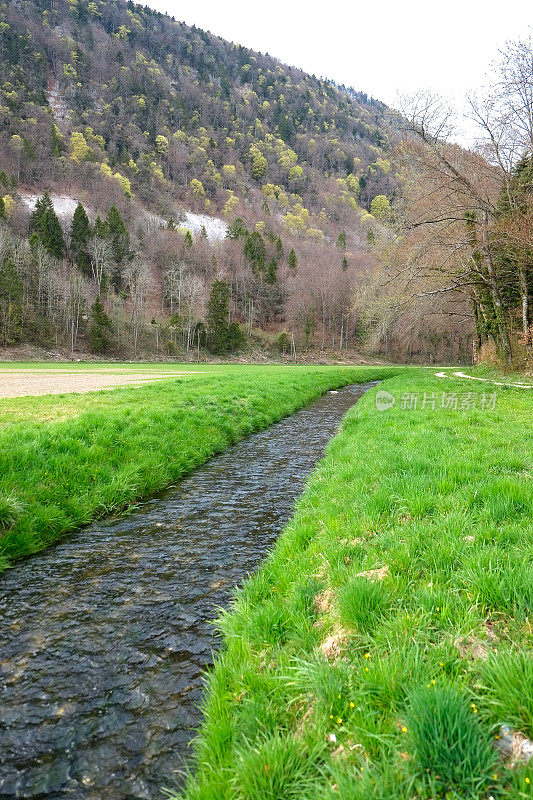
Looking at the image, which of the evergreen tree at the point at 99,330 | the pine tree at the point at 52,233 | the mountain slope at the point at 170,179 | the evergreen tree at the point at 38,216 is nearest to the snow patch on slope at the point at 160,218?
the mountain slope at the point at 170,179

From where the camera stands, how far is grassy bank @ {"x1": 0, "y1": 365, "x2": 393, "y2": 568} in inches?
230

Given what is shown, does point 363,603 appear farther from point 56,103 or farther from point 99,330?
point 56,103

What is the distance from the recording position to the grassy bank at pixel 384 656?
1876 mm

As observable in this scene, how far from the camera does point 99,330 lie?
63688 millimetres

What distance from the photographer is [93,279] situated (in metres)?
78.6

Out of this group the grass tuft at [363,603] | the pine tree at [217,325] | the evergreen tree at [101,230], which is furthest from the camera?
the evergreen tree at [101,230]

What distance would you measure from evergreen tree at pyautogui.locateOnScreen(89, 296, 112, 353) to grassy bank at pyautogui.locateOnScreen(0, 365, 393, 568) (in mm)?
53373

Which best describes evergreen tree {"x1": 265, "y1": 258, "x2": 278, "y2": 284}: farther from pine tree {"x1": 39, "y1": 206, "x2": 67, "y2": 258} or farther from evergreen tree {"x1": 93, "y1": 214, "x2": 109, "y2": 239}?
pine tree {"x1": 39, "y1": 206, "x2": 67, "y2": 258}

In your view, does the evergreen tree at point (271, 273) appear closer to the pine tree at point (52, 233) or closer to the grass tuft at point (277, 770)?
the pine tree at point (52, 233)

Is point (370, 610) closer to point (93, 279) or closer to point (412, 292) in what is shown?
point (412, 292)

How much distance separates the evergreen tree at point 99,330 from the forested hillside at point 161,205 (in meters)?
0.25

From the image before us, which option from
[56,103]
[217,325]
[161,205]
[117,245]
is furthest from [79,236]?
[56,103]

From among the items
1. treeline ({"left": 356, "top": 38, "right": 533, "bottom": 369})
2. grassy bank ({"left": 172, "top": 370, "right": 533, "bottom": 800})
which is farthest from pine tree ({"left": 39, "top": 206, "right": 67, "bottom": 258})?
grassy bank ({"left": 172, "top": 370, "right": 533, "bottom": 800})

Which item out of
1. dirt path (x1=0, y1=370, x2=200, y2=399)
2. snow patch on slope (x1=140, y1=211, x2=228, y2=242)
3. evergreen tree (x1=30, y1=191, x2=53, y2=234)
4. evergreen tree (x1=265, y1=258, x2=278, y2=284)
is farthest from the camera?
snow patch on slope (x1=140, y1=211, x2=228, y2=242)
